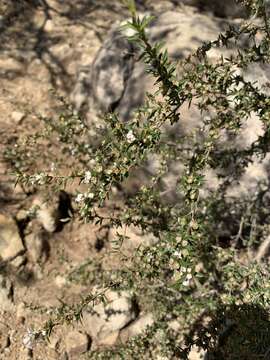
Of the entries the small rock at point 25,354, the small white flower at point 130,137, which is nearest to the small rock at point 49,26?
the small rock at point 25,354

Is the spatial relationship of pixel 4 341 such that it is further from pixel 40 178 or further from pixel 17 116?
pixel 17 116

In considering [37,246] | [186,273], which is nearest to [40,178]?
[186,273]

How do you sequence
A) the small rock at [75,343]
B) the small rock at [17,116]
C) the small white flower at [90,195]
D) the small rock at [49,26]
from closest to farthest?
the small white flower at [90,195] → the small rock at [75,343] → the small rock at [17,116] → the small rock at [49,26]

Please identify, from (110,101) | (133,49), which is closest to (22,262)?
(110,101)

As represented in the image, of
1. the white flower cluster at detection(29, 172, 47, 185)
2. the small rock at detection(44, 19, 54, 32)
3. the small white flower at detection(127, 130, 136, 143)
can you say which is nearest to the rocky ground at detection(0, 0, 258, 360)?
the small rock at detection(44, 19, 54, 32)

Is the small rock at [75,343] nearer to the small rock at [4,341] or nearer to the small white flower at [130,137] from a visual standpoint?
the small rock at [4,341]

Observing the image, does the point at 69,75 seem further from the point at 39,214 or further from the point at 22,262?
the point at 22,262

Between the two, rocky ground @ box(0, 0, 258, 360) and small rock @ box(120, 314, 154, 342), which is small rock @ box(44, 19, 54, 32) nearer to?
rocky ground @ box(0, 0, 258, 360)
